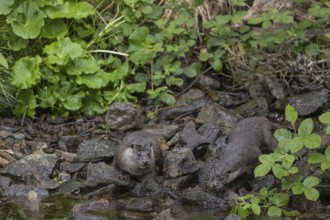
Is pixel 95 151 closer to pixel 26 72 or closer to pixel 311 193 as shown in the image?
pixel 26 72

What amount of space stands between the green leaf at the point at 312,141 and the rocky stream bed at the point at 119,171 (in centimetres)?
72

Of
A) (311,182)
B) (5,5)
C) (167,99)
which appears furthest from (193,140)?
(5,5)

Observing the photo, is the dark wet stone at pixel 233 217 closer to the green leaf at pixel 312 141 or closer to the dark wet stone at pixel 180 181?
the green leaf at pixel 312 141

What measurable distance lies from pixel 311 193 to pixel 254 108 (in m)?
2.61

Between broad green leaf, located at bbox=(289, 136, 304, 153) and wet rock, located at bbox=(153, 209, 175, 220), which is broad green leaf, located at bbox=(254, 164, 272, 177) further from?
wet rock, located at bbox=(153, 209, 175, 220)

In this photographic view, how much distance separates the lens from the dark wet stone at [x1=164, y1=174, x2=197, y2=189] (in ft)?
23.7

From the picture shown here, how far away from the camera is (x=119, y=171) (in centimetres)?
745

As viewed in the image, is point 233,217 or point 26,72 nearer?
point 233,217

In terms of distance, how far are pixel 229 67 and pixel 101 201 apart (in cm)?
289

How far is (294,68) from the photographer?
869 centimetres

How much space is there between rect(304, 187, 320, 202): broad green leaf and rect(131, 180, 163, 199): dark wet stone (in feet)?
4.72

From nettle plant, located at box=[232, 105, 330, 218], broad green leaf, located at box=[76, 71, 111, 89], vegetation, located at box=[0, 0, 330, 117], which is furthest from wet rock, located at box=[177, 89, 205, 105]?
nettle plant, located at box=[232, 105, 330, 218]

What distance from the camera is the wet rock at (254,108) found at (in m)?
8.62

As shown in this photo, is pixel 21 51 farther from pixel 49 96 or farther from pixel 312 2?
pixel 312 2
